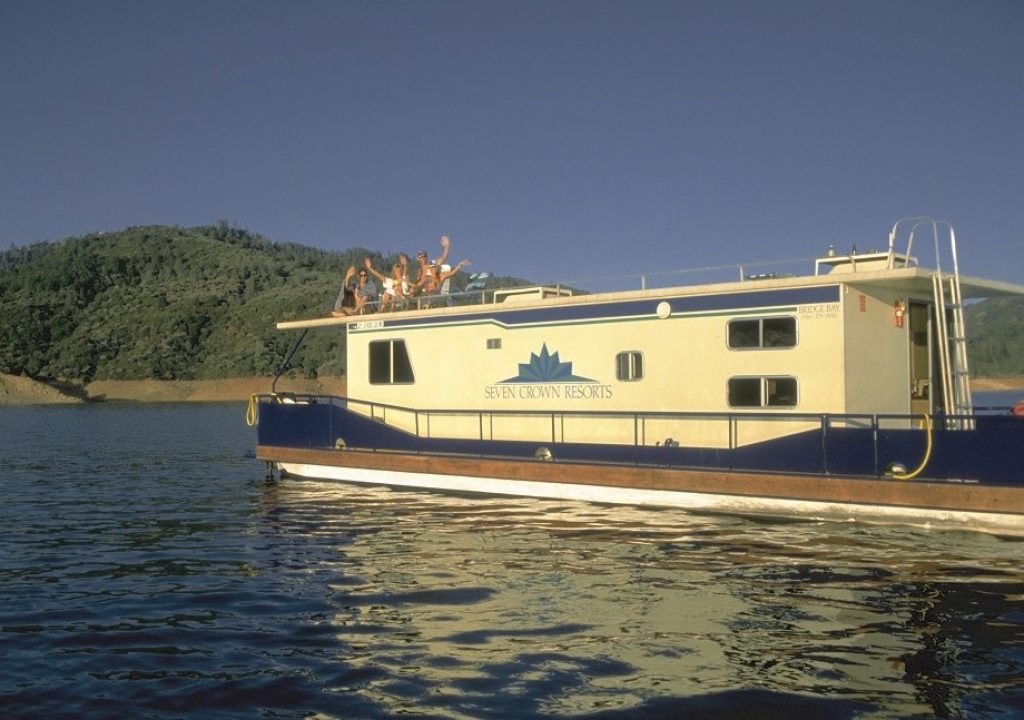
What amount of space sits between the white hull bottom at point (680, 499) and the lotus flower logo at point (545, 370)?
1.80 metres

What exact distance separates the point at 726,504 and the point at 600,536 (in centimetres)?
212

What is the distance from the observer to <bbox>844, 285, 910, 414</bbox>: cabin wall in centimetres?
1320

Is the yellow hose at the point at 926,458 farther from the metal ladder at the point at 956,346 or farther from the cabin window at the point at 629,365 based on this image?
the cabin window at the point at 629,365

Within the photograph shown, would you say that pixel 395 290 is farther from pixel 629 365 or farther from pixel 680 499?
pixel 680 499

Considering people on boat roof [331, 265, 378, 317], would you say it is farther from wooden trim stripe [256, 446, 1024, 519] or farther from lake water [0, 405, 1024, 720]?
lake water [0, 405, 1024, 720]

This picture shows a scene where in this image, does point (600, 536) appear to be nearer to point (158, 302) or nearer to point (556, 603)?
point (556, 603)

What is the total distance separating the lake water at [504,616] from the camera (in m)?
6.71

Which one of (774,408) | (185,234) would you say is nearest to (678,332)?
(774,408)

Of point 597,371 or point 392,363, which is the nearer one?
point 597,371

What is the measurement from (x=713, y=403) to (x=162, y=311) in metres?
111

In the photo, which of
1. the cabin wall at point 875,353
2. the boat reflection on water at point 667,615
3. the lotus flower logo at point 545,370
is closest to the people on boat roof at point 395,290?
the lotus flower logo at point 545,370

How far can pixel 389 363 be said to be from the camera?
1886cm

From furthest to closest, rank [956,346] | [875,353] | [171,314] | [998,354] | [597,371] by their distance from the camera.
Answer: [998,354], [171,314], [597,371], [875,353], [956,346]

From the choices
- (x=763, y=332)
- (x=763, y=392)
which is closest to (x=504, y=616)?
(x=763, y=392)
